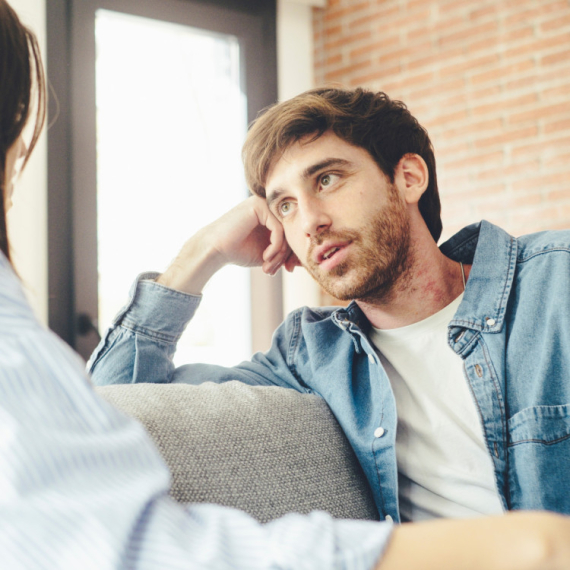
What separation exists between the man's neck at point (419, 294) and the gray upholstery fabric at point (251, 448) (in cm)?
33

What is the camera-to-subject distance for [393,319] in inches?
55.4

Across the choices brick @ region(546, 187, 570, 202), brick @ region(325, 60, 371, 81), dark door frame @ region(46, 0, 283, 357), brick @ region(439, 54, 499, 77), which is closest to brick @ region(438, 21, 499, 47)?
brick @ region(439, 54, 499, 77)

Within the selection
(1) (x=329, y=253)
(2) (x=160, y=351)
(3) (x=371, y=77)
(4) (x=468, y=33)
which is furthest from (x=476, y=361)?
(3) (x=371, y=77)

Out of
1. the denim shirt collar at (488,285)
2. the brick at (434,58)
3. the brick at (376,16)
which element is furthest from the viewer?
the brick at (376,16)

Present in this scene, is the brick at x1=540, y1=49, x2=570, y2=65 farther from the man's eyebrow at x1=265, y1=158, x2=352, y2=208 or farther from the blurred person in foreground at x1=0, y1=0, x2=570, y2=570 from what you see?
the blurred person in foreground at x1=0, y1=0, x2=570, y2=570

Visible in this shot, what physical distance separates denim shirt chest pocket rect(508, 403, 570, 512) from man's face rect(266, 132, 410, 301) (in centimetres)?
43

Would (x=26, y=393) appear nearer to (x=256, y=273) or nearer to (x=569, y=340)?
(x=569, y=340)

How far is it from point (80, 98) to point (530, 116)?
2.02 meters

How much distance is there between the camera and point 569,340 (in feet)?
3.56

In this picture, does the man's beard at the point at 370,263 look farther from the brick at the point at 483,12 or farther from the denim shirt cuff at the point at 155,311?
the brick at the point at 483,12

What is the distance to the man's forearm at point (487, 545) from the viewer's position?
1.43 ft

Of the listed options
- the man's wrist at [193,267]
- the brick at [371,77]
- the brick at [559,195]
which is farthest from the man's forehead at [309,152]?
the brick at [371,77]

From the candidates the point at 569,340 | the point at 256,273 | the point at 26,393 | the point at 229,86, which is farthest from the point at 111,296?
the point at 26,393

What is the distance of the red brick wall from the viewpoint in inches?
111
